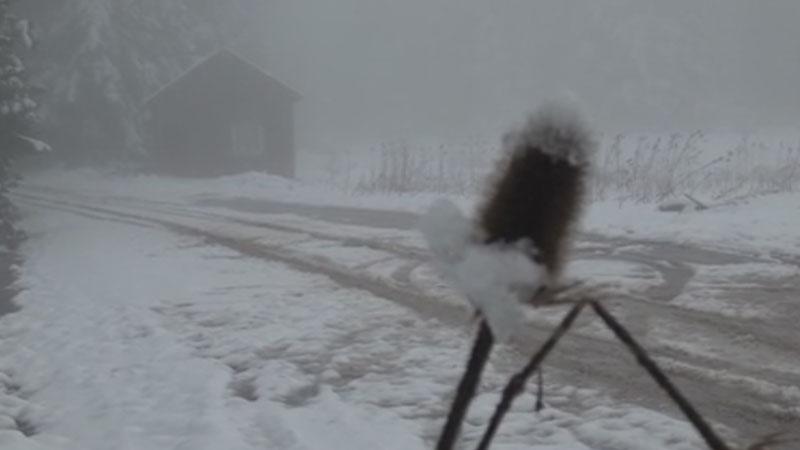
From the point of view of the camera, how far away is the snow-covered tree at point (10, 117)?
1556cm

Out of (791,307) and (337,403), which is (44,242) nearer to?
(337,403)

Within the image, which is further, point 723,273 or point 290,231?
point 290,231

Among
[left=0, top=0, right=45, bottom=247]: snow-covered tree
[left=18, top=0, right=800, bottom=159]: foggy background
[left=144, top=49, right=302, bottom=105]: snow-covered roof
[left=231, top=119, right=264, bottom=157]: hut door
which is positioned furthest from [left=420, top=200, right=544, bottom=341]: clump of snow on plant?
[left=18, top=0, right=800, bottom=159]: foggy background

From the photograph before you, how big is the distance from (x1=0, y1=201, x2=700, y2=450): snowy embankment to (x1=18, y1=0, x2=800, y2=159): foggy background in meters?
35.7

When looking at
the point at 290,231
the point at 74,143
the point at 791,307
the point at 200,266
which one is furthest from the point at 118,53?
the point at 791,307

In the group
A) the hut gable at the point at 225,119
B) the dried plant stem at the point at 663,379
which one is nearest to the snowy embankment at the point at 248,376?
the dried plant stem at the point at 663,379

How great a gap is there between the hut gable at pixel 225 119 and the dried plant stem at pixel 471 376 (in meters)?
34.5

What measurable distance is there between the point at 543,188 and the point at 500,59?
57.9 metres

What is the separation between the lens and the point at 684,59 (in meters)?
53.5

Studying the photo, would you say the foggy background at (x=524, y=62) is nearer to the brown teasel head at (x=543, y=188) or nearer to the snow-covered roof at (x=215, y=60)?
the snow-covered roof at (x=215, y=60)

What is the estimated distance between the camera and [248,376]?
6.18 metres

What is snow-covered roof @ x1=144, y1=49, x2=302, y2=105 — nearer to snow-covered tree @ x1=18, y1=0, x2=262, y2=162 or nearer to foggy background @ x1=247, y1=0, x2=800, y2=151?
snow-covered tree @ x1=18, y1=0, x2=262, y2=162

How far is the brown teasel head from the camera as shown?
2.02 feet

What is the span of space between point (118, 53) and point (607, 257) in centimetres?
3160
